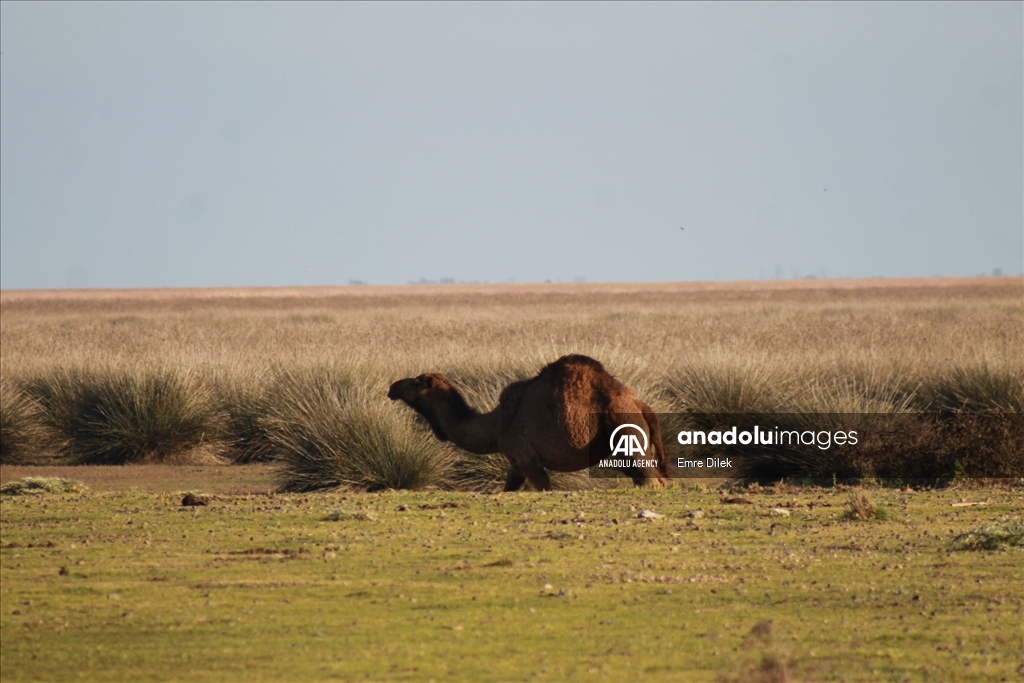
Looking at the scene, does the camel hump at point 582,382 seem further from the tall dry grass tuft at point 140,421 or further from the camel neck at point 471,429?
the tall dry grass tuft at point 140,421

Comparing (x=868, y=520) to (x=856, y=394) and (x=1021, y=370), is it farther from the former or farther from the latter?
(x=1021, y=370)

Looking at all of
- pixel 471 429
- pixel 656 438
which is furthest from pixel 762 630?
pixel 471 429

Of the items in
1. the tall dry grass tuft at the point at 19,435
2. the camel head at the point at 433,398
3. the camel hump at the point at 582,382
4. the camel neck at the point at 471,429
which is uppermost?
the camel hump at the point at 582,382

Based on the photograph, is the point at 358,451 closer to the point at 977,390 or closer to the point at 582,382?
the point at 582,382

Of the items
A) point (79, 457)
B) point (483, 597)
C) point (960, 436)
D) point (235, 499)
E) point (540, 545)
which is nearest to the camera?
point (483, 597)

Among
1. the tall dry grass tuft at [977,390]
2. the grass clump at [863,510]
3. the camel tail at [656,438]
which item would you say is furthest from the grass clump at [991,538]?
the tall dry grass tuft at [977,390]

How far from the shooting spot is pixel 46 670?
19.0 feet

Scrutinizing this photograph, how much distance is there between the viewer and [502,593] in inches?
292

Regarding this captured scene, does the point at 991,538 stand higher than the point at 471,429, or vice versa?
the point at 471,429

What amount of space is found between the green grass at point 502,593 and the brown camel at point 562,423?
1006 mm

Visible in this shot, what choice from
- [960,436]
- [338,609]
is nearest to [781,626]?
[338,609]

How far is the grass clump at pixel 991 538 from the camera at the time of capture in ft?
28.7

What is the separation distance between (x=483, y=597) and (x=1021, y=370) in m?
12.1

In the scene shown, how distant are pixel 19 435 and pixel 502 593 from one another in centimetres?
1356
